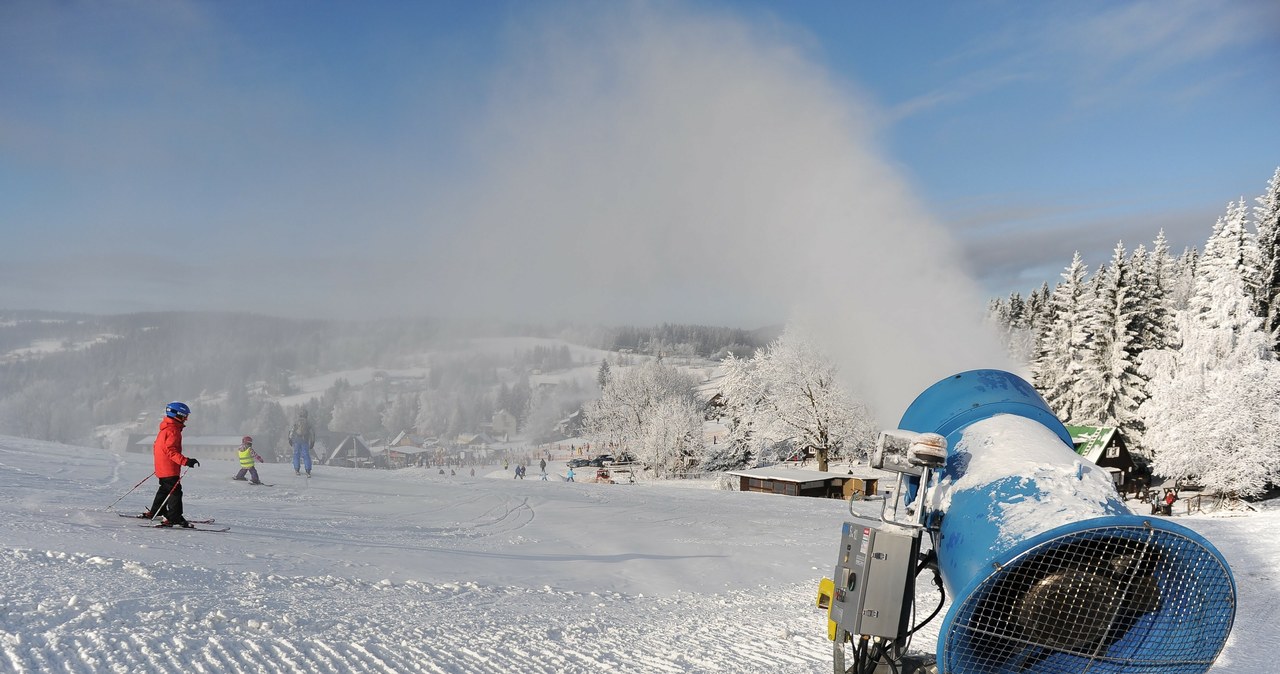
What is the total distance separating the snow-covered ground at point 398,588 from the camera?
5766 millimetres

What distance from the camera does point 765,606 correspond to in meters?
9.65

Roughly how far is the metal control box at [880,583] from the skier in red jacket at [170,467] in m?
8.97

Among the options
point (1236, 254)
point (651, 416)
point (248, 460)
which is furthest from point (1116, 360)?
point (248, 460)

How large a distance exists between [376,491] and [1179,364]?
4041cm

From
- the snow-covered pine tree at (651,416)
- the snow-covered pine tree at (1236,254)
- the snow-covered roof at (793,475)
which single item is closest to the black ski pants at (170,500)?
the snow-covered roof at (793,475)

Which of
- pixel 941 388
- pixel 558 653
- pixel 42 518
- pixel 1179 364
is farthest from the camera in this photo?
pixel 1179 364

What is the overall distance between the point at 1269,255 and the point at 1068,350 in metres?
11.2

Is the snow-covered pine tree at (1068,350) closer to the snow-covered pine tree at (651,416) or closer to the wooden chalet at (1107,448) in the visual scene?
the wooden chalet at (1107,448)

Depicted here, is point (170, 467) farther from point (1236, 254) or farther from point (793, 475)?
point (1236, 254)

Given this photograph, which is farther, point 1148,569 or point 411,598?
point 411,598

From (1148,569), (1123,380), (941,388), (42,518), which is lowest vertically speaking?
(42,518)

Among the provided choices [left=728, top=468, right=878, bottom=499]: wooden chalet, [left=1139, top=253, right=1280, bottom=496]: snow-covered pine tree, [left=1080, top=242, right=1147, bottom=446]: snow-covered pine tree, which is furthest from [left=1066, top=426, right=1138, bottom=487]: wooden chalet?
[left=728, top=468, right=878, bottom=499]: wooden chalet

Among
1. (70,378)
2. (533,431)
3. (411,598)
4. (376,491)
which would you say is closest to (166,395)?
(70,378)

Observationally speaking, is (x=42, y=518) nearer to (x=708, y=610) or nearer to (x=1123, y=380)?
(x=708, y=610)
